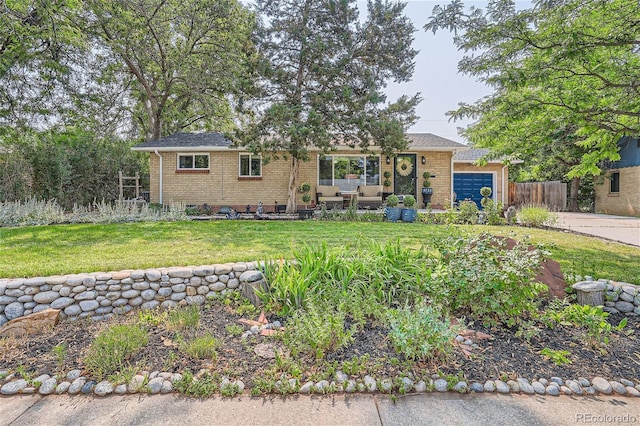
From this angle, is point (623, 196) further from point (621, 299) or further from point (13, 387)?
point (13, 387)

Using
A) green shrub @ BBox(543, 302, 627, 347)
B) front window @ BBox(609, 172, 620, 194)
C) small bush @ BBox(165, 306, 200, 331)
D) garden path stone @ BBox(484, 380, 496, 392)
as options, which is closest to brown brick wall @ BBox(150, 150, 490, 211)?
small bush @ BBox(165, 306, 200, 331)

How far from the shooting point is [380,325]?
3303mm

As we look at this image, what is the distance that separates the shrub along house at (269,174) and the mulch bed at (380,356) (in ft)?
34.9

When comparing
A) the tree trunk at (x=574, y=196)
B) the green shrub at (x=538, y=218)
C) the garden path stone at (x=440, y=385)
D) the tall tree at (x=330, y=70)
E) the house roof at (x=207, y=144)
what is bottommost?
the garden path stone at (x=440, y=385)

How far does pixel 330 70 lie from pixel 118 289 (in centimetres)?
915

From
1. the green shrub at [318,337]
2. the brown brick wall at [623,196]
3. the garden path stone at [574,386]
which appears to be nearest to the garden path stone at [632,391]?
the garden path stone at [574,386]

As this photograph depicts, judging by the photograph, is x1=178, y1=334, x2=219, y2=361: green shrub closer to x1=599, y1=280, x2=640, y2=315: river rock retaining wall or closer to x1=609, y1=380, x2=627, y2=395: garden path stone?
x1=609, y1=380, x2=627, y2=395: garden path stone

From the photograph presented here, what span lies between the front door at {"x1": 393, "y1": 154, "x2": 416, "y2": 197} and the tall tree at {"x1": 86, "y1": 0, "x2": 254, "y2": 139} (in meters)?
7.11

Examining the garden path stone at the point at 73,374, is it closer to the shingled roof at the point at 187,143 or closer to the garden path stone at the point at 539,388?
the garden path stone at the point at 539,388

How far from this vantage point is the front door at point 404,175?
46.1 ft

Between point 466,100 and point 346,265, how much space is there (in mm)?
4008

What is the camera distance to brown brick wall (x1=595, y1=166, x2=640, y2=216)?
1503 cm

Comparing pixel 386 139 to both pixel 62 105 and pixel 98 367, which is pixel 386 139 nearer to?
pixel 98 367

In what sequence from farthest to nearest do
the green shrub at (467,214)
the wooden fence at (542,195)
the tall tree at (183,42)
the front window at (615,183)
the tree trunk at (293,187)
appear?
the wooden fence at (542,195)
the front window at (615,183)
the tree trunk at (293,187)
the tall tree at (183,42)
the green shrub at (467,214)
